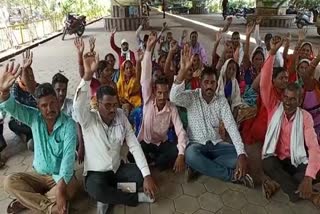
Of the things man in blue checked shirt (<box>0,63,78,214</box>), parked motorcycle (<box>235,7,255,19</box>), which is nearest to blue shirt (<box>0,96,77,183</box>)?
man in blue checked shirt (<box>0,63,78,214</box>)

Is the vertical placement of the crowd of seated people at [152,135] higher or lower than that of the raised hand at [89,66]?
lower

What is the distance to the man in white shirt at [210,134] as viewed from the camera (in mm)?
2717

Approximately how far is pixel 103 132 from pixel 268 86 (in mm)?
1524

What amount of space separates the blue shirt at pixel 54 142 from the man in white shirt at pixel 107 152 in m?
0.13

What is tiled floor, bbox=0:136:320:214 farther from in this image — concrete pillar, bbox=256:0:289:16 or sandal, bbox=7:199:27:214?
concrete pillar, bbox=256:0:289:16

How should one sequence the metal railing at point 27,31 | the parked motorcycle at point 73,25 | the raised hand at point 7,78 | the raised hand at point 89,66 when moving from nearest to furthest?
1. the raised hand at point 7,78
2. the raised hand at point 89,66
3. the metal railing at point 27,31
4. the parked motorcycle at point 73,25

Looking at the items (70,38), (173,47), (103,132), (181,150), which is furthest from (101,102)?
(70,38)

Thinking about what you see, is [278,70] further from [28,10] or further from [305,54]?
[28,10]

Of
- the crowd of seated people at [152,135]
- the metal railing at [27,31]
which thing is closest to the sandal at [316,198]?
the crowd of seated people at [152,135]

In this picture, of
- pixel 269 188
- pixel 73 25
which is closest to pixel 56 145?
pixel 269 188

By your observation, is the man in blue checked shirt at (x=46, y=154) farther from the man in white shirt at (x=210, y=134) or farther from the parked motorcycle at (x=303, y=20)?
the parked motorcycle at (x=303, y=20)

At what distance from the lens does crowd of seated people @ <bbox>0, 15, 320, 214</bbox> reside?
91.2 inches

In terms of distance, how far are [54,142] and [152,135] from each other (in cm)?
100

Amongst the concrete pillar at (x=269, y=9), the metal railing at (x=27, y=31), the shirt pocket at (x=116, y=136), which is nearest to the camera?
the shirt pocket at (x=116, y=136)
